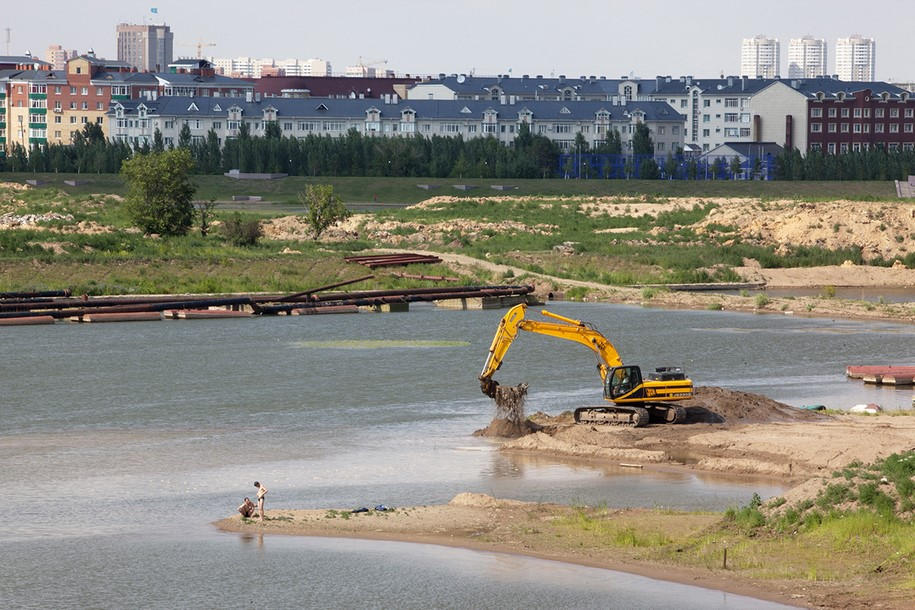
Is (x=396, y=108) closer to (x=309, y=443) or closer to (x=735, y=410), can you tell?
(x=735, y=410)

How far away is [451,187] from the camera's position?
142375 mm

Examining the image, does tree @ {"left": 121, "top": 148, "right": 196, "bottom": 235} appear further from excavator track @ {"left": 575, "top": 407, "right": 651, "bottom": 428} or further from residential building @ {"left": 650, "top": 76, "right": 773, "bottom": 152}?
residential building @ {"left": 650, "top": 76, "right": 773, "bottom": 152}

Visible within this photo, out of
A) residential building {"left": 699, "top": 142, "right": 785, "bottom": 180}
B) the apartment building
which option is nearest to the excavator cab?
residential building {"left": 699, "top": 142, "right": 785, "bottom": 180}

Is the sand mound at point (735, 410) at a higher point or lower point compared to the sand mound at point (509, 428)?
higher

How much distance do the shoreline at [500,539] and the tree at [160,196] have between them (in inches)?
2283

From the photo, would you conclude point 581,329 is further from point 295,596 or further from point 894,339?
point 894,339

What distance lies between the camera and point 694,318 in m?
67.0

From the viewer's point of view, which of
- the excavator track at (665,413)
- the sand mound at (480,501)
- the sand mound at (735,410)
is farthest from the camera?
the sand mound at (735,410)

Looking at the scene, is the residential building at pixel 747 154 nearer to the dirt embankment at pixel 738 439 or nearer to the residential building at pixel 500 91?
the residential building at pixel 500 91

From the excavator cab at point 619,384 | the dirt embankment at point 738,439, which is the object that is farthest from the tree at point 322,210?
the excavator cab at point 619,384

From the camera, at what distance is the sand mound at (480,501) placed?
29719 millimetres

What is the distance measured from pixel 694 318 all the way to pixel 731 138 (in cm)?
12377

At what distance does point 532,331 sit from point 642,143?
5038 inches

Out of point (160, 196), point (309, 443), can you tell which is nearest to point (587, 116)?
point (160, 196)
